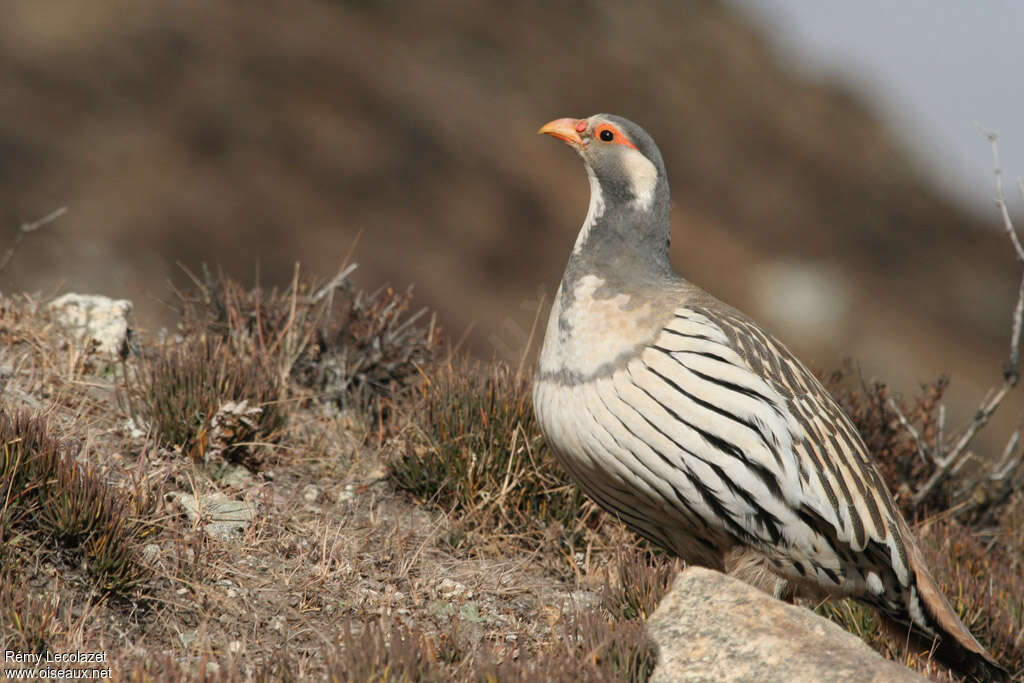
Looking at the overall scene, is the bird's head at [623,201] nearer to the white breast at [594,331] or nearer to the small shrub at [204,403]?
the white breast at [594,331]

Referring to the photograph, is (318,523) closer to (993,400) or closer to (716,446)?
(716,446)

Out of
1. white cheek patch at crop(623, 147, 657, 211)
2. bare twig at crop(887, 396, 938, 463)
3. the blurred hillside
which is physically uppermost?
white cheek patch at crop(623, 147, 657, 211)

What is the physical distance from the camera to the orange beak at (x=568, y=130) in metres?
4.83

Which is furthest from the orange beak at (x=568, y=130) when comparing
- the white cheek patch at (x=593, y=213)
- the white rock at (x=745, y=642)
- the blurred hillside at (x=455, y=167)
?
the blurred hillside at (x=455, y=167)

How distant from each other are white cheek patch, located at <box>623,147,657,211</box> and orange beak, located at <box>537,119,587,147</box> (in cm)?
29

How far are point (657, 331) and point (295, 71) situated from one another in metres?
27.0

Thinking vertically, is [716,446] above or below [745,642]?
above

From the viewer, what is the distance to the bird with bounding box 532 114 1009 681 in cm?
379

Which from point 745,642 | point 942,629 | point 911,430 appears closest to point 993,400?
point 911,430

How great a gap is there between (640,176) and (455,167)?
24.3 m

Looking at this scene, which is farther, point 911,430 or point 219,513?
point 911,430

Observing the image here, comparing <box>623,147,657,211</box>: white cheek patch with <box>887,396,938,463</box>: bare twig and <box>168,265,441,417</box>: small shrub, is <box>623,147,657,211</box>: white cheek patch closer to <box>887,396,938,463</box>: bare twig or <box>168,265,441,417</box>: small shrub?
<box>168,265,441,417</box>: small shrub

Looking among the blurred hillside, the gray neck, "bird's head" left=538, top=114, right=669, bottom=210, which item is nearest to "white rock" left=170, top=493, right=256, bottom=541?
the gray neck

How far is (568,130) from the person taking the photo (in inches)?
192
